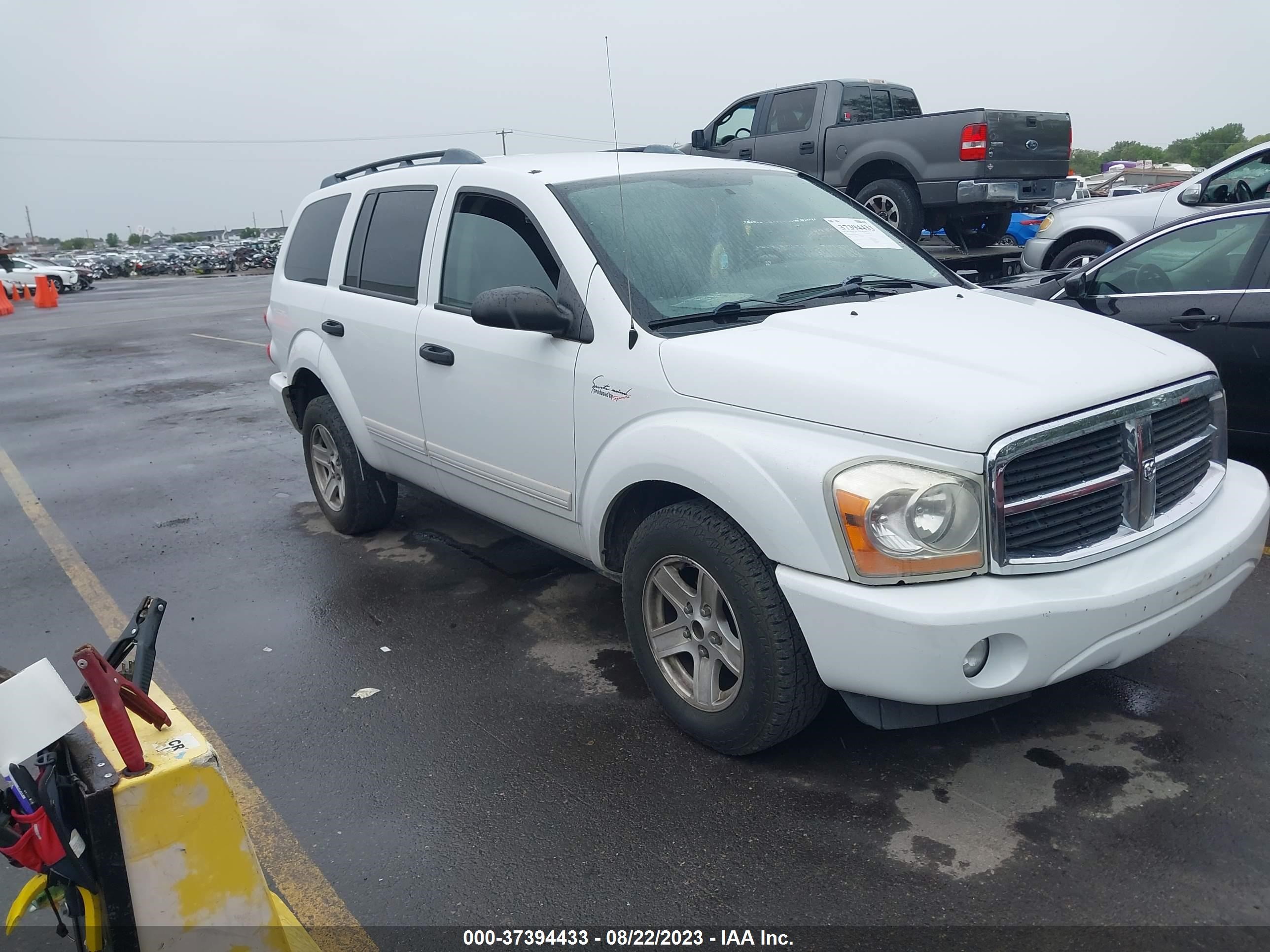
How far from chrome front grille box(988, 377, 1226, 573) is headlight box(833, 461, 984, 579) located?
8cm

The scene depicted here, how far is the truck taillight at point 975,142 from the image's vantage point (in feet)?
32.5

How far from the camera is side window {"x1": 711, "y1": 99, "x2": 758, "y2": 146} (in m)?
12.7

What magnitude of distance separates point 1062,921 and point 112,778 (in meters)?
2.27

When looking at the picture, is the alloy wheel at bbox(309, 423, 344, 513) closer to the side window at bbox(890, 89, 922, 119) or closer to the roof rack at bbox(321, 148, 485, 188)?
the roof rack at bbox(321, 148, 485, 188)

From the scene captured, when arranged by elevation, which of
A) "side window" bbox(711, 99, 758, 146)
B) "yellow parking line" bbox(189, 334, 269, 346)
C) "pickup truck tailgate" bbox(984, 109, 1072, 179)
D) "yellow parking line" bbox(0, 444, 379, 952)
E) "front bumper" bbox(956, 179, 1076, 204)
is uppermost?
"side window" bbox(711, 99, 758, 146)

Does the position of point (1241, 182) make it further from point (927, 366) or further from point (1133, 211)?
point (927, 366)

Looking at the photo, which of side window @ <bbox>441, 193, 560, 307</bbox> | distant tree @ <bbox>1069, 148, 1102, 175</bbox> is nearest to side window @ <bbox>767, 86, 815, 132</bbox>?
side window @ <bbox>441, 193, 560, 307</bbox>

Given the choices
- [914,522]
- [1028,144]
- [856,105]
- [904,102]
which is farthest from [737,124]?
[914,522]

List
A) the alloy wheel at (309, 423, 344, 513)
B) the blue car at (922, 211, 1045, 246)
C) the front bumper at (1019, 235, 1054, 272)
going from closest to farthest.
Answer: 1. the alloy wheel at (309, 423, 344, 513)
2. the front bumper at (1019, 235, 1054, 272)
3. the blue car at (922, 211, 1045, 246)

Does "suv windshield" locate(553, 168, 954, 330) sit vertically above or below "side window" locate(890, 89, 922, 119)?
below

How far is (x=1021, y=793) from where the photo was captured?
3096 millimetres

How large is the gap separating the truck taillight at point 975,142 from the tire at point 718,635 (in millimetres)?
8053

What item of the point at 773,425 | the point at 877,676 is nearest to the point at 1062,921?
the point at 877,676

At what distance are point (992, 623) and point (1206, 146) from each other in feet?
302
